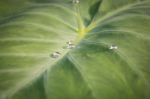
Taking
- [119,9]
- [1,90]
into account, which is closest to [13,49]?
[1,90]

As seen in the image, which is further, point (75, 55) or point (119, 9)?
point (119, 9)

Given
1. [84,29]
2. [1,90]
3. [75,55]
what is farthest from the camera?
[84,29]

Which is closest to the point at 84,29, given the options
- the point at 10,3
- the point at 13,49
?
the point at 13,49

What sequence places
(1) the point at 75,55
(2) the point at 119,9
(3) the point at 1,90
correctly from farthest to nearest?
(2) the point at 119,9 → (1) the point at 75,55 → (3) the point at 1,90

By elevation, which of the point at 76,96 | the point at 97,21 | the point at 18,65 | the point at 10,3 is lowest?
the point at 76,96

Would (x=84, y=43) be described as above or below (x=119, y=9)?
below

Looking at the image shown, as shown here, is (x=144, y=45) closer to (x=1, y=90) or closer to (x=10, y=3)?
(x=1, y=90)

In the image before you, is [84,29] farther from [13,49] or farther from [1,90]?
[1,90]
